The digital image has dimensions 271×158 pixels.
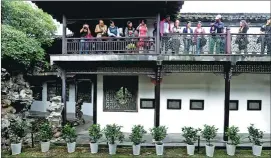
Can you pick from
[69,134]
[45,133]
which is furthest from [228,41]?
[45,133]

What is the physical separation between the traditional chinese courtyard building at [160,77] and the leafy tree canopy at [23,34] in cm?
288

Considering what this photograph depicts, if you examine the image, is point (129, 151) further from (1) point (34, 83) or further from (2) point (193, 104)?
(1) point (34, 83)

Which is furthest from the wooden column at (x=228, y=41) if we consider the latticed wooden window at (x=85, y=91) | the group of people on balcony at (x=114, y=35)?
the latticed wooden window at (x=85, y=91)

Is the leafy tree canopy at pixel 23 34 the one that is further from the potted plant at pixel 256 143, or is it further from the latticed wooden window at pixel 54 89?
the potted plant at pixel 256 143

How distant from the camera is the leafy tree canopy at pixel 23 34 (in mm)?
14281

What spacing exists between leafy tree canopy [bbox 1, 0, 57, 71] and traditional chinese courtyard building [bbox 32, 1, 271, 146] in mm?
2884

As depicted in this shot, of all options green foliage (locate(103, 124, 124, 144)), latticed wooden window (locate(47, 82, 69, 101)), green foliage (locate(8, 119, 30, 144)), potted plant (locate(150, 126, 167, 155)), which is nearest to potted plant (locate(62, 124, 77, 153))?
green foliage (locate(103, 124, 124, 144))

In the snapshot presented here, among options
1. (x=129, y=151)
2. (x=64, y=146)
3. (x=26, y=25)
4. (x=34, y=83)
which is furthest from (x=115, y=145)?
(x=34, y=83)

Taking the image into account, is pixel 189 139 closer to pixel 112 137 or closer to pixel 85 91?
pixel 112 137

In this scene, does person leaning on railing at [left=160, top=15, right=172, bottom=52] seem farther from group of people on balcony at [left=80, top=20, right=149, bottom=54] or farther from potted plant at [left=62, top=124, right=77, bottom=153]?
potted plant at [left=62, top=124, right=77, bottom=153]

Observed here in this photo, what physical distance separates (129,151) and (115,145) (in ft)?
2.26

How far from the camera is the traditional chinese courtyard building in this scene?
11.5 meters

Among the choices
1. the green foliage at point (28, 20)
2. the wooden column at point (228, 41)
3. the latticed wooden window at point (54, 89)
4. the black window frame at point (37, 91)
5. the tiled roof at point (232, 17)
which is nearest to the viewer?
the wooden column at point (228, 41)

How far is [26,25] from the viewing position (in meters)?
16.6
